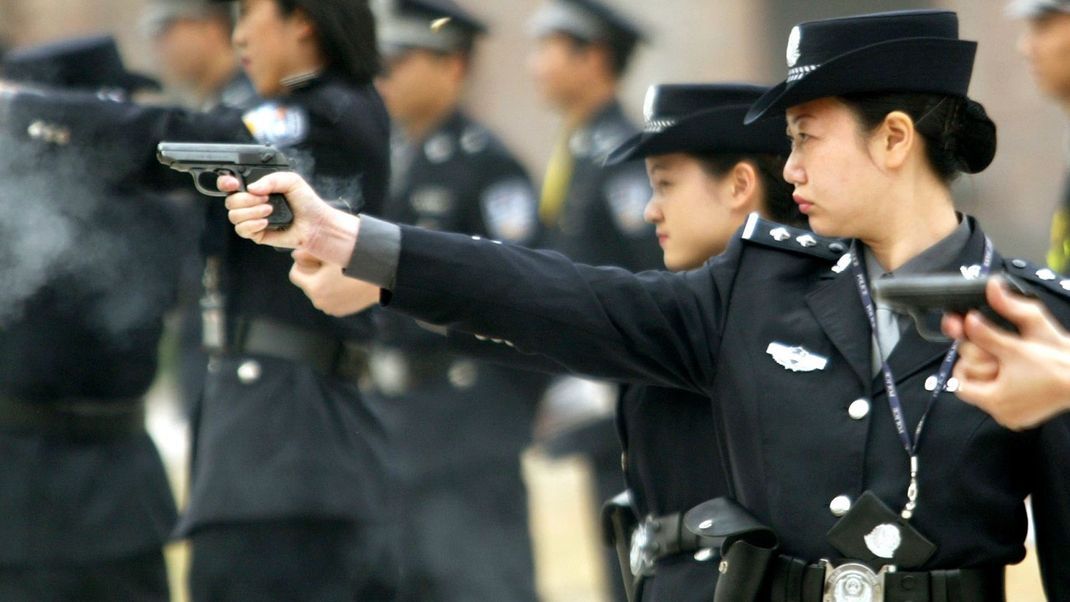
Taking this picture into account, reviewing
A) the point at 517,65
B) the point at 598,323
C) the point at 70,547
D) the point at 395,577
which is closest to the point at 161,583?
the point at 70,547

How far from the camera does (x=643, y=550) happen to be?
12.1 feet

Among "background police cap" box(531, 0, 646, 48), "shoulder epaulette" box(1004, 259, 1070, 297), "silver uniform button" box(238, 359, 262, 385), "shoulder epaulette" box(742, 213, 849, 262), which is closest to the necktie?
"background police cap" box(531, 0, 646, 48)

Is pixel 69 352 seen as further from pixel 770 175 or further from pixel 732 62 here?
pixel 732 62

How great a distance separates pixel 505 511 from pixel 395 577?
191 centimetres

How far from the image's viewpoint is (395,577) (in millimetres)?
4812

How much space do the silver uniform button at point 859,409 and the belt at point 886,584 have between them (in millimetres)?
253

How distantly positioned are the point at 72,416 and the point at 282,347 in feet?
2.42

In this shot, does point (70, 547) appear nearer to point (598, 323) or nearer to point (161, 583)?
point (161, 583)

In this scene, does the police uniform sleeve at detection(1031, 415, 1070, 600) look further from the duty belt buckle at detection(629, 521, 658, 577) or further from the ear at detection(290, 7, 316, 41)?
the ear at detection(290, 7, 316, 41)

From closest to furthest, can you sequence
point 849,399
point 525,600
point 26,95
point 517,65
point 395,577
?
point 849,399, point 26,95, point 395,577, point 525,600, point 517,65

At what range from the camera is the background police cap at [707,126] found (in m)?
3.85

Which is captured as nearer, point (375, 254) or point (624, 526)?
point (375, 254)

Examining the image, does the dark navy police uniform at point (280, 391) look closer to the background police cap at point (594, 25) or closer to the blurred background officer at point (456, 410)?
the blurred background officer at point (456, 410)

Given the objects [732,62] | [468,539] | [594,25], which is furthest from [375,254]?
[732,62]
